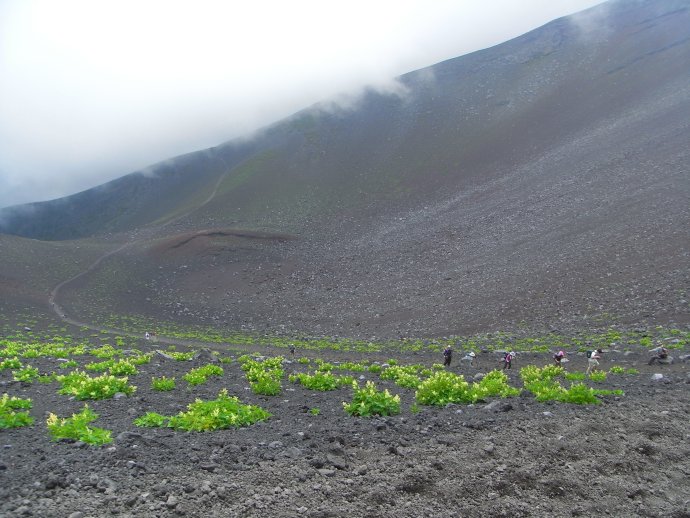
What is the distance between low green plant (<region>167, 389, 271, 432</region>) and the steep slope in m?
25.1

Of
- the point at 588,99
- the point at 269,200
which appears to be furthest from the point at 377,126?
the point at 588,99

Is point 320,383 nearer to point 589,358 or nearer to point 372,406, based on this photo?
point 372,406

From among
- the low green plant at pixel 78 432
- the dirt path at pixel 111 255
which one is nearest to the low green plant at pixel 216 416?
the low green plant at pixel 78 432

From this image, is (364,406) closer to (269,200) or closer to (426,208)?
(426,208)

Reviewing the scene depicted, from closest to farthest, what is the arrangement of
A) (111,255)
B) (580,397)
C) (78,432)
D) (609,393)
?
(78,432) → (580,397) → (609,393) → (111,255)

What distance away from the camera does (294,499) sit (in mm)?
6188

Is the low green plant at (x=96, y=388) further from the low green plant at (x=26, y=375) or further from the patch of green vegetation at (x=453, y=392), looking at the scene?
the patch of green vegetation at (x=453, y=392)

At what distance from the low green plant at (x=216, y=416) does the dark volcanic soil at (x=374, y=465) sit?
251 millimetres

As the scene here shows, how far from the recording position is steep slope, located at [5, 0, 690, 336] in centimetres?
3756

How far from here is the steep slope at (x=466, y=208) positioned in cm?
3756

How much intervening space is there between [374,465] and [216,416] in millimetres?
3268

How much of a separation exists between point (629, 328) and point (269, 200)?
7386 cm

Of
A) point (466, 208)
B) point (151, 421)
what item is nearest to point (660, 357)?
point (151, 421)

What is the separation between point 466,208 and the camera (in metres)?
63.7
